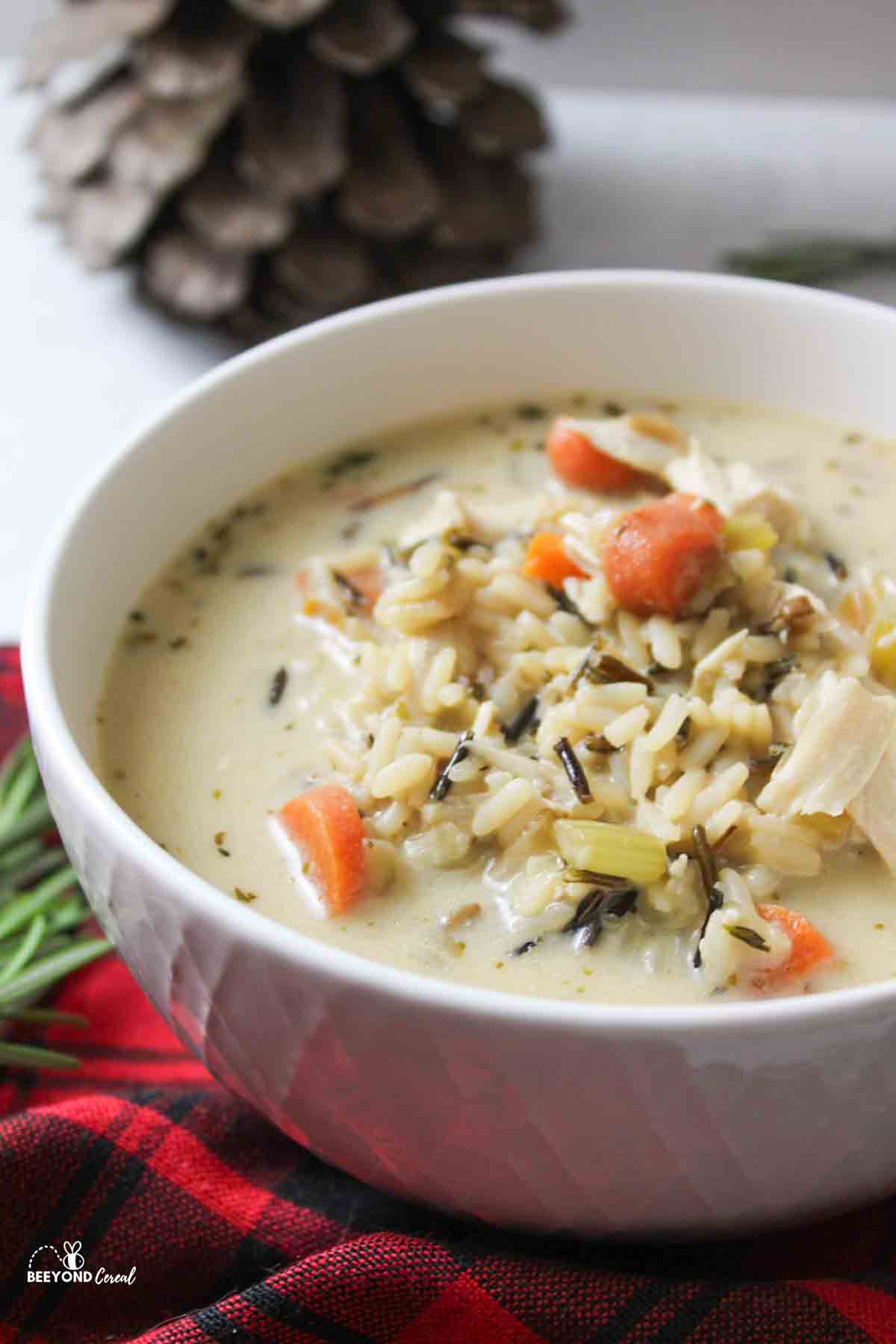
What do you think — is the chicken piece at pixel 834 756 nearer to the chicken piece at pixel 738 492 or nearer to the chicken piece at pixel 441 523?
the chicken piece at pixel 738 492

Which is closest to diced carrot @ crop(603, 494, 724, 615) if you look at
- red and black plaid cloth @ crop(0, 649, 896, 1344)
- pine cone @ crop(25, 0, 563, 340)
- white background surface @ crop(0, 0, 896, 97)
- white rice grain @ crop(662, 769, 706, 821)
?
white rice grain @ crop(662, 769, 706, 821)

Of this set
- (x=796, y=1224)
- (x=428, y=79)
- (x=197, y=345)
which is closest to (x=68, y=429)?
(x=197, y=345)

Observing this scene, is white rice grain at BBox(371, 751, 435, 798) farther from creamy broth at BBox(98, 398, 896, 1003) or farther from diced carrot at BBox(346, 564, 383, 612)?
diced carrot at BBox(346, 564, 383, 612)

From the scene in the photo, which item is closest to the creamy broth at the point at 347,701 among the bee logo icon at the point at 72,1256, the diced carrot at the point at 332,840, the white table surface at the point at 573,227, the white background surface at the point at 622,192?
the diced carrot at the point at 332,840

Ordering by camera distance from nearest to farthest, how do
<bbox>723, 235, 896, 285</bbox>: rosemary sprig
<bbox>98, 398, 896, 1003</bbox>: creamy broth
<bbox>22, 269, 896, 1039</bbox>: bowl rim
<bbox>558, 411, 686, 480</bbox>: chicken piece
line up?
<bbox>22, 269, 896, 1039</bbox>: bowl rim, <bbox>98, 398, 896, 1003</bbox>: creamy broth, <bbox>558, 411, 686, 480</bbox>: chicken piece, <bbox>723, 235, 896, 285</bbox>: rosemary sprig

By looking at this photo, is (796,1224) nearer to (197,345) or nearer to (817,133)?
(197,345)

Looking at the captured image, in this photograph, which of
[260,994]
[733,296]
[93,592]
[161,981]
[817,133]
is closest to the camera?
[260,994]
